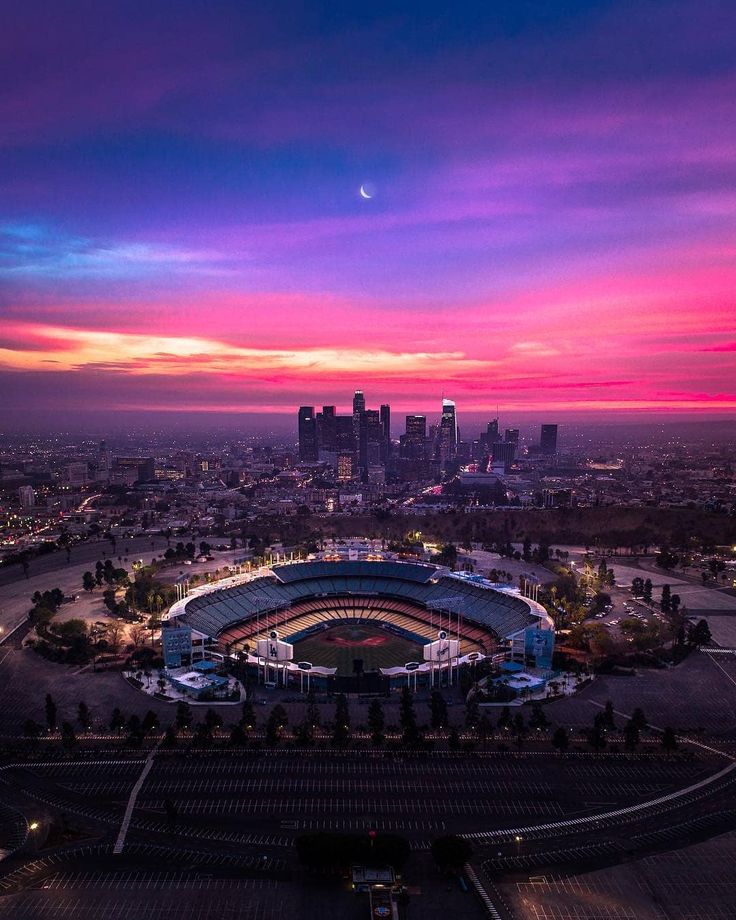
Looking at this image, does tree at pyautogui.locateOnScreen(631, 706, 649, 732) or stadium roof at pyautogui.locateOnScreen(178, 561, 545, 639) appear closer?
tree at pyautogui.locateOnScreen(631, 706, 649, 732)

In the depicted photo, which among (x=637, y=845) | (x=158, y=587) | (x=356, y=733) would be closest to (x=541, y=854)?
(x=637, y=845)

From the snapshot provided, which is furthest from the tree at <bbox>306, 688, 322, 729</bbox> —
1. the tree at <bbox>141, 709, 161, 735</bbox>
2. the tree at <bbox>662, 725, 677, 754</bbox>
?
the tree at <bbox>662, 725, 677, 754</bbox>

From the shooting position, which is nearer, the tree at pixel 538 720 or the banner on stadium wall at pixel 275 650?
the tree at pixel 538 720

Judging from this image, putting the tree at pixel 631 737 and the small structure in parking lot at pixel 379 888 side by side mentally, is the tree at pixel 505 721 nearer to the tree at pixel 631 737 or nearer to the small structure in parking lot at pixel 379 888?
the tree at pixel 631 737

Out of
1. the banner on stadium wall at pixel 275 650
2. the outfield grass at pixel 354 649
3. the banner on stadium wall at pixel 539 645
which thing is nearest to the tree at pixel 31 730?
the banner on stadium wall at pixel 275 650

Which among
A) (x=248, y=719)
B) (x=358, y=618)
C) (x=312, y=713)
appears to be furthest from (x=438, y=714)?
(x=358, y=618)

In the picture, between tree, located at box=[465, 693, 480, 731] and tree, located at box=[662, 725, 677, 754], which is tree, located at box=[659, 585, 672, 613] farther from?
tree, located at box=[465, 693, 480, 731]
